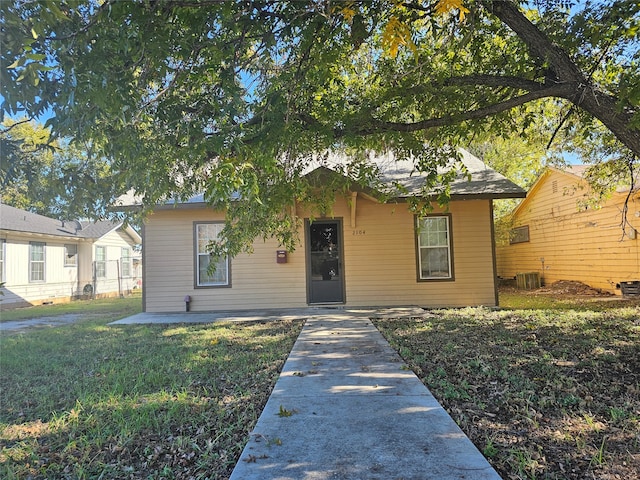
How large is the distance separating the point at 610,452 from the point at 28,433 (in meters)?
4.31

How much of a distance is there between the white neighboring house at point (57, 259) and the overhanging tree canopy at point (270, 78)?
831cm

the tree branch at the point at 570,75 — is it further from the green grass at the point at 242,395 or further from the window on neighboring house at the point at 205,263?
the window on neighboring house at the point at 205,263

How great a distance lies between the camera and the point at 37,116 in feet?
10.5

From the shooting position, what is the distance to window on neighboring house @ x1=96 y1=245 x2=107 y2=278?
18172 mm

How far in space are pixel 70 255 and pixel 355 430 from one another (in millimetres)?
17115

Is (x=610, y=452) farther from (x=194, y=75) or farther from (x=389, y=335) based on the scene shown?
(x=194, y=75)

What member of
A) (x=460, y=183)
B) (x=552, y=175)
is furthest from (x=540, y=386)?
(x=552, y=175)

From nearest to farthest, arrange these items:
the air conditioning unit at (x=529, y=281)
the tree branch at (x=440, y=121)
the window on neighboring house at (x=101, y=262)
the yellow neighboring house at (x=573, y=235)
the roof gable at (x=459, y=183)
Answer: the tree branch at (x=440, y=121)
the roof gable at (x=459, y=183)
the yellow neighboring house at (x=573, y=235)
the air conditioning unit at (x=529, y=281)
the window on neighboring house at (x=101, y=262)

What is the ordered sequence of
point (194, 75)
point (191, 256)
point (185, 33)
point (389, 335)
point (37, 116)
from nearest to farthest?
1. point (37, 116)
2. point (185, 33)
3. point (194, 75)
4. point (389, 335)
5. point (191, 256)

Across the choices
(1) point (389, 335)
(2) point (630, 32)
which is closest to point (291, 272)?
(1) point (389, 335)

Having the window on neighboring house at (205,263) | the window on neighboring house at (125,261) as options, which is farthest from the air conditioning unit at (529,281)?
the window on neighboring house at (125,261)

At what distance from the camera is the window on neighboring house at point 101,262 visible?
18.2 m

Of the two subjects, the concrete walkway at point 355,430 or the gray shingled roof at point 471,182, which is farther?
the gray shingled roof at point 471,182

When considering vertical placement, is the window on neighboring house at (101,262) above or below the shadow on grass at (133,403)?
above
